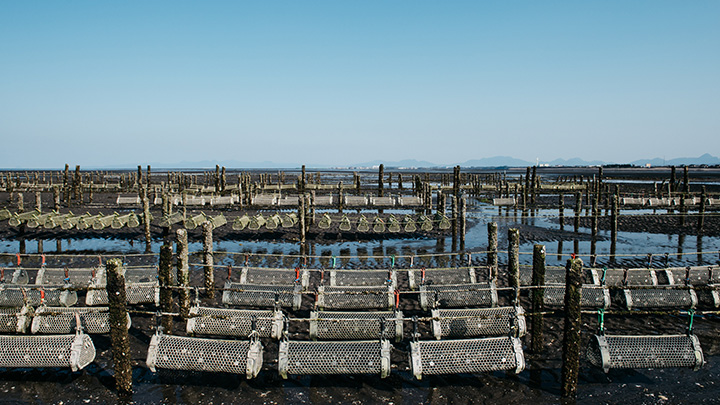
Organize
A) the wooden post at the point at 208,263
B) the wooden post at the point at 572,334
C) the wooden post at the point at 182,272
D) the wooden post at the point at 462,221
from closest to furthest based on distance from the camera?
the wooden post at the point at 572,334 → the wooden post at the point at 182,272 → the wooden post at the point at 208,263 → the wooden post at the point at 462,221

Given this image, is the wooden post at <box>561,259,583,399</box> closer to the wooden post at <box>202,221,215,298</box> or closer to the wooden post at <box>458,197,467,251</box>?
the wooden post at <box>202,221,215,298</box>

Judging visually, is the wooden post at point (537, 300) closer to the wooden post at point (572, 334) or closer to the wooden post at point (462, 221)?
the wooden post at point (572, 334)

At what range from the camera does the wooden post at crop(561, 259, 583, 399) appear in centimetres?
867

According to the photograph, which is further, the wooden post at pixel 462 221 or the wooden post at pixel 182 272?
the wooden post at pixel 462 221

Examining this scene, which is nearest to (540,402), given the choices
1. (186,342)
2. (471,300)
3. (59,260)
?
(471,300)

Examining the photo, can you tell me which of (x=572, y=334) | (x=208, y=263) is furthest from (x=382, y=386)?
(x=208, y=263)

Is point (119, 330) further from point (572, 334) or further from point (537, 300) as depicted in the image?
point (537, 300)

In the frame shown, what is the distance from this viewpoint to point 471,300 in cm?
1227

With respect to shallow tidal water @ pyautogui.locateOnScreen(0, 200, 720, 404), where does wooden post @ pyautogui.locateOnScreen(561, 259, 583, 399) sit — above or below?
above

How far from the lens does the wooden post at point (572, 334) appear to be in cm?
867

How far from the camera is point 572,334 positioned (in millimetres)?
8695

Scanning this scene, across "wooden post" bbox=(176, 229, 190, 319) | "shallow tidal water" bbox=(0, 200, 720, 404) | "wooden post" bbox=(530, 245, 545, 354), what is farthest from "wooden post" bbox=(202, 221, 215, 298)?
"wooden post" bbox=(530, 245, 545, 354)

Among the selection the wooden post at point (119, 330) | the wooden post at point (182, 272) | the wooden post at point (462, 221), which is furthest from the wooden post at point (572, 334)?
the wooden post at point (462, 221)

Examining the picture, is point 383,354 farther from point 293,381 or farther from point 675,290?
point 675,290
